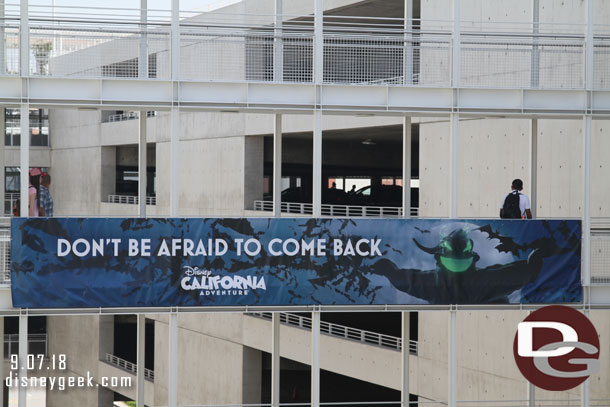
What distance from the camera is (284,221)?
571 inches

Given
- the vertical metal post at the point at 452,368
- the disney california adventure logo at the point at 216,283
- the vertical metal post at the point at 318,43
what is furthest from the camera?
the vertical metal post at the point at 452,368

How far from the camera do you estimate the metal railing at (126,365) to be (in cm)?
3093

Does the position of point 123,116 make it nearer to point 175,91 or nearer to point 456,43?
point 175,91

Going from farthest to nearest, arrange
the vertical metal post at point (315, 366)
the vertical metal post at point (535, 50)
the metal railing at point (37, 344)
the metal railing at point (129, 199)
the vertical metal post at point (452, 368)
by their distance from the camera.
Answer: the metal railing at point (37, 344), the metal railing at point (129, 199), the vertical metal post at point (535, 50), the vertical metal post at point (452, 368), the vertical metal post at point (315, 366)

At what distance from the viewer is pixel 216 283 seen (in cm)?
1441

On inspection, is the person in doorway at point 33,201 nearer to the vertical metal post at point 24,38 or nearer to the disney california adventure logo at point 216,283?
the vertical metal post at point 24,38

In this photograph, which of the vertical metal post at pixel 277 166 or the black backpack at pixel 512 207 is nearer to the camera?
the black backpack at pixel 512 207

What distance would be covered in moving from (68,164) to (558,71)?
26.2 metres

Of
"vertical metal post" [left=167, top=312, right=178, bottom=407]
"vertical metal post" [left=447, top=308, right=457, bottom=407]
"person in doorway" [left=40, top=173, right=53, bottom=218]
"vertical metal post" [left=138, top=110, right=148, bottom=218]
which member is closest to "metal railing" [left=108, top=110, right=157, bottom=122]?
"vertical metal post" [left=138, top=110, right=148, bottom=218]

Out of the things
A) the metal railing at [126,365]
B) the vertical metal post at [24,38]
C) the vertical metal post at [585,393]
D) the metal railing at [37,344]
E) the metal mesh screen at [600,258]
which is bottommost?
the metal railing at [37,344]

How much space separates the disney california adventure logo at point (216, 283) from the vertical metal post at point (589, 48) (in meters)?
5.92

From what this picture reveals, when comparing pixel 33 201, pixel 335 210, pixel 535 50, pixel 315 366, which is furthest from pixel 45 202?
pixel 335 210

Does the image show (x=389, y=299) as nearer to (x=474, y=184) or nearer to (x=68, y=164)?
(x=474, y=184)

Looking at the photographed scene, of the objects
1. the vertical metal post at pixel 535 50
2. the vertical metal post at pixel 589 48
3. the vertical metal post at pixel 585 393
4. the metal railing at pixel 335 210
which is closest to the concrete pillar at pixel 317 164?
the vertical metal post at pixel 535 50
